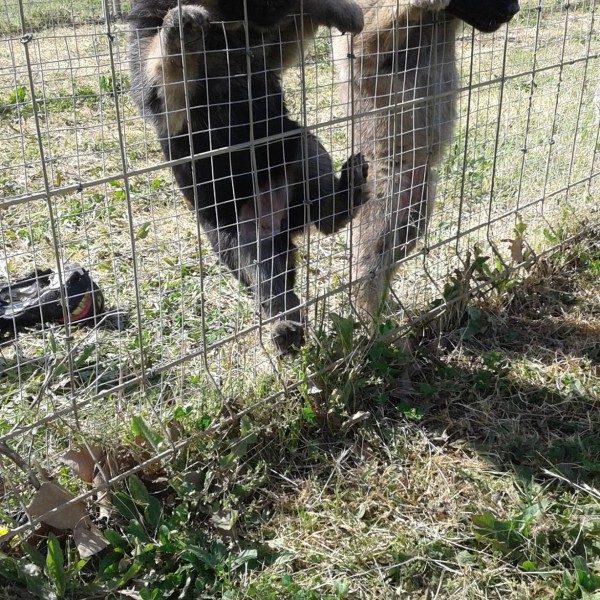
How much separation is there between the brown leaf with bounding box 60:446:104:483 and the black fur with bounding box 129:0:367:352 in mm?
1013

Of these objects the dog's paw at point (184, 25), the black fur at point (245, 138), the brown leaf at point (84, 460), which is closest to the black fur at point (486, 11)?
the black fur at point (245, 138)

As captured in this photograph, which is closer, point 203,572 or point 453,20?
point 203,572

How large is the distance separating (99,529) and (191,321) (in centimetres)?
165

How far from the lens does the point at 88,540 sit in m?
2.46

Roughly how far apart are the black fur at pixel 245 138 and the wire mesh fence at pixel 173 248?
4 cm

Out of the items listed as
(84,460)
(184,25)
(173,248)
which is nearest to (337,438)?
(84,460)

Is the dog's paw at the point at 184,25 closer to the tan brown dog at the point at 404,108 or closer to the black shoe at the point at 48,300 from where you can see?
the tan brown dog at the point at 404,108

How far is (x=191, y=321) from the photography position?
4.05 m

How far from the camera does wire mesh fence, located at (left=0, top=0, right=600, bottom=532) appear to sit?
2.68 metres

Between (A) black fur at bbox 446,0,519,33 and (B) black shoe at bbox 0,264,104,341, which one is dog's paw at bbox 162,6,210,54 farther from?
(A) black fur at bbox 446,0,519,33

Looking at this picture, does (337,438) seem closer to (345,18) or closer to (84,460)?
(84,460)

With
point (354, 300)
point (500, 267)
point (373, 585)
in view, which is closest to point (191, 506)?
point (373, 585)

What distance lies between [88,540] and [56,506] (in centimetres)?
16

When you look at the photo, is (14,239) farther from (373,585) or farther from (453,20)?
(373,585)
